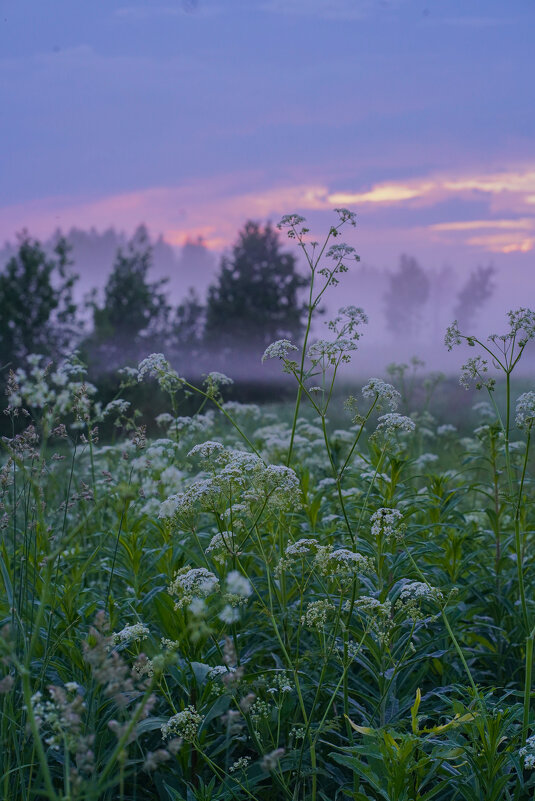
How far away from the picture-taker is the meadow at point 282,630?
224 cm

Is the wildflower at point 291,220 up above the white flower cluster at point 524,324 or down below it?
above

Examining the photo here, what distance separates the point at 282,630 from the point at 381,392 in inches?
43.8

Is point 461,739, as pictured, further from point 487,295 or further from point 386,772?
point 487,295

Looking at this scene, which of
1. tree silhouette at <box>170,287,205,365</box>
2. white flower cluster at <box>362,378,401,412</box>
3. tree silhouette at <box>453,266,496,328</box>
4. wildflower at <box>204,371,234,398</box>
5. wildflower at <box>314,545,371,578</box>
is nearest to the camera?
wildflower at <box>314,545,371,578</box>

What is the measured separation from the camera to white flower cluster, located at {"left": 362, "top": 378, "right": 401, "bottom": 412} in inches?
114

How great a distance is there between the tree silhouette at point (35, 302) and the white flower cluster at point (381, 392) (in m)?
17.8

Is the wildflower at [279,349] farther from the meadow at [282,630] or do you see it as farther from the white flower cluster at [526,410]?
the white flower cluster at [526,410]

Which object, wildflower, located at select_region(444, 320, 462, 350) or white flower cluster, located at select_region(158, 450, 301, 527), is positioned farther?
wildflower, located at select_region(444, 320, 462, 350)

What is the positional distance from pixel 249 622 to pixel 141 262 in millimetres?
23152

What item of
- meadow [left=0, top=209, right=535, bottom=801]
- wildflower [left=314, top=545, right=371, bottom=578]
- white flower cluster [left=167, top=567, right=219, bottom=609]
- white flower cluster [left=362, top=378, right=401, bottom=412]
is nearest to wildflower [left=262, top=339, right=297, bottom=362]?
meadow [left=0, top=209, right=535, bottom=801]

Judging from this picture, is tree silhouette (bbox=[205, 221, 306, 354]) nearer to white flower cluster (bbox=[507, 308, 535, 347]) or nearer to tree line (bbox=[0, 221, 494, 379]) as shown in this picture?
tree line (bbox=[0, 221, 494, 379])

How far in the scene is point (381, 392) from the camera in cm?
289

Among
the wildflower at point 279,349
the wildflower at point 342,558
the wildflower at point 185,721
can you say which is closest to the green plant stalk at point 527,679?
the wildflower at point 342,558

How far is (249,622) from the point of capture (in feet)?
10.7
